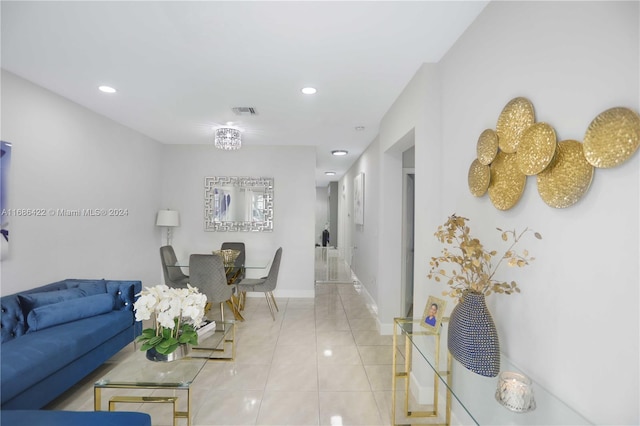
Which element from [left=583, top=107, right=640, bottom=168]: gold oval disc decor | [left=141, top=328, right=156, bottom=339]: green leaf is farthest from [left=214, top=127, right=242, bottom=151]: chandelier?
[left=583, top=107, right=640, bottom=168]: gold oval disc decor

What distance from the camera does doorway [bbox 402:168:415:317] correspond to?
13.5 feet

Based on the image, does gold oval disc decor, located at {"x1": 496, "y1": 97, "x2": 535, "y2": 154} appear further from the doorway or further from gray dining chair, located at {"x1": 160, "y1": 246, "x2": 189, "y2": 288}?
gray dining chair, located at {"x1": 160, "y1": 246, "x2": 189, "y2": 288}

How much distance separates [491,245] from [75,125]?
4.04m

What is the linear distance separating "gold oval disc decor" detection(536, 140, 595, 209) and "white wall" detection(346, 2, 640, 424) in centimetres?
3

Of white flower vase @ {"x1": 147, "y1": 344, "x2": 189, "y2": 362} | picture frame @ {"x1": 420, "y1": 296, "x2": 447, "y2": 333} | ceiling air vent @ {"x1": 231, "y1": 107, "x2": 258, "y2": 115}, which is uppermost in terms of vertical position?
ceiling air vent @ {"x1": 231, "y1": 107, "x2": 258, "y2": 115}

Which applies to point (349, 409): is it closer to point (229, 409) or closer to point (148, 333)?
point (229, 409)

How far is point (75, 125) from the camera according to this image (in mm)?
3318

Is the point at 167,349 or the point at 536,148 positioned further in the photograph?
the point at 167,349

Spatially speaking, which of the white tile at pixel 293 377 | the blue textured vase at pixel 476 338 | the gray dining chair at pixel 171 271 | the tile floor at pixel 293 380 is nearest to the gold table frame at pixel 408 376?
the tile floor at pixel 293 380

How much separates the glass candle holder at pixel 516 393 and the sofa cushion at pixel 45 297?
10.8 feet

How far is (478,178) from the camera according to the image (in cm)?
175

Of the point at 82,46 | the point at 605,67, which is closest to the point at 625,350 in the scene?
the point at 605,67

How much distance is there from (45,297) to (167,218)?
2.48 metres

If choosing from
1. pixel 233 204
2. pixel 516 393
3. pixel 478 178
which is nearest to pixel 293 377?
pixel 516 393
